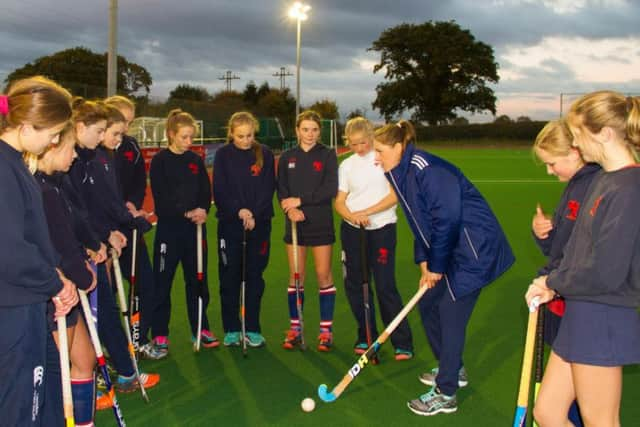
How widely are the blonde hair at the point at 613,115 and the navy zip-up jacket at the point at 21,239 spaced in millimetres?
2160

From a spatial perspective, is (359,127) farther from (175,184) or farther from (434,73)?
(434,73)

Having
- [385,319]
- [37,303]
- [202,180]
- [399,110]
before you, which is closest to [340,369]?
[385,319]

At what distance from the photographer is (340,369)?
15.4 feet

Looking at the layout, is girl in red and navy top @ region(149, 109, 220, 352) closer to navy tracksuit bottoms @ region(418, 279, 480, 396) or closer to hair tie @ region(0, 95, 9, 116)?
navy tracksuit bottoms @ region(418, 279, 480, 396)

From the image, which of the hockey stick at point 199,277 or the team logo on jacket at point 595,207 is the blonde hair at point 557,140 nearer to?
the team logo on jacket at point 595,207

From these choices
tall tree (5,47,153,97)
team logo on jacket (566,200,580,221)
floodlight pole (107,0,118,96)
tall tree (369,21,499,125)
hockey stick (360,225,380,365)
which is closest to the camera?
team logo on jacket (566,200,580,221)

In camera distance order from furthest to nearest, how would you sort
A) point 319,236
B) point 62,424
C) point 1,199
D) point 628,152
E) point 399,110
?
point 399,110 < point 319,236 < point 62,424 < point 628,152 < point 1,199

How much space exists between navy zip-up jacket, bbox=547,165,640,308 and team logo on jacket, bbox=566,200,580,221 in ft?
1.24

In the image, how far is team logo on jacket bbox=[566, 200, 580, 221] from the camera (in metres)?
2.99

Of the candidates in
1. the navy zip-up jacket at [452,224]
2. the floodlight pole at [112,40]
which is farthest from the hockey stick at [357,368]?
the floodlight pole at [112,40]

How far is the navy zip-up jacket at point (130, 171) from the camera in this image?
5.05 meters

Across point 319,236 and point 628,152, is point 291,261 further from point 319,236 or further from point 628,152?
point 628,152

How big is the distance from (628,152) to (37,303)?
2.38 metres

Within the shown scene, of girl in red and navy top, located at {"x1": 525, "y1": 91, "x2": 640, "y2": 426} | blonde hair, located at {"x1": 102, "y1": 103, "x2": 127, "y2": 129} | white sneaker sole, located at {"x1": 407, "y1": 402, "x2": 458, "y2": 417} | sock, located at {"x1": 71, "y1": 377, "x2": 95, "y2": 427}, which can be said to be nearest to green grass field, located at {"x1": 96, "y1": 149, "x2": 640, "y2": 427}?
white sneaker sole, located at {"x1": 407, "y1": 402, "x2": 458, "y2": 417}
